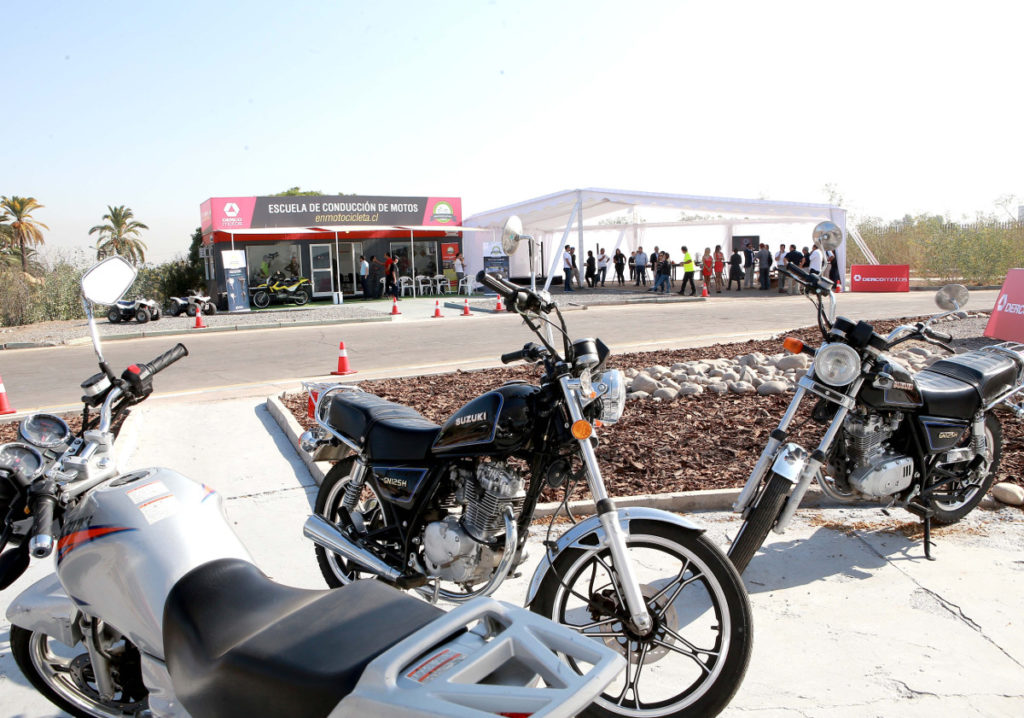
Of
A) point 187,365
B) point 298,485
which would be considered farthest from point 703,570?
point 187,365

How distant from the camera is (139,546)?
2.09 m

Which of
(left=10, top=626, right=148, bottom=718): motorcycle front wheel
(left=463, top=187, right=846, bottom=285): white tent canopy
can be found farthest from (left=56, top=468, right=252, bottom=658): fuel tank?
(left=463, top=187, right=846, bottom=285): white tent canopy

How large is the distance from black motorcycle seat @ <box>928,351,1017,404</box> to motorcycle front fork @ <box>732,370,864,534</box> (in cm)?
104

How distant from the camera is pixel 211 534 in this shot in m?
2.14

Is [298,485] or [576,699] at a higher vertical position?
[576,699]

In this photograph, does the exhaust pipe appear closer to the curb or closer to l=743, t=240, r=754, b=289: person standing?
the curb

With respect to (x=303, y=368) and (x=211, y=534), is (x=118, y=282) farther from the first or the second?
(x=303, y=368)

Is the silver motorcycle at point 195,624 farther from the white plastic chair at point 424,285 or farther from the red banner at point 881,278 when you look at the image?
the white plastic chair at point 424,285

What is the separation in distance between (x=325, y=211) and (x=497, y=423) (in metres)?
28.7

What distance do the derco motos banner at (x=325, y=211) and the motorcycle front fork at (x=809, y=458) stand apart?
27.1m

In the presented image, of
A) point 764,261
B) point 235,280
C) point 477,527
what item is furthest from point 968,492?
point 235,280

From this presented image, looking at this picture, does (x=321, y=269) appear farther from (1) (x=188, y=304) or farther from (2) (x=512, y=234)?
(2) (x=512, y=234)

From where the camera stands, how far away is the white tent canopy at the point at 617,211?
26.8 meters

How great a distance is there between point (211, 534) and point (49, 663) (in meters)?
1.14
